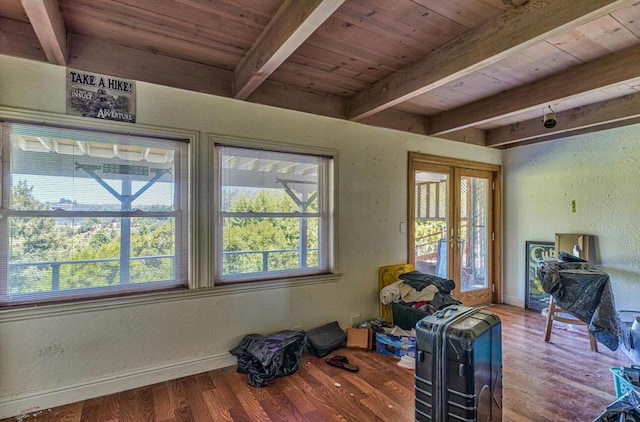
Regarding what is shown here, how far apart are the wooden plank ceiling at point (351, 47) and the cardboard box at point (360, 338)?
210 cm

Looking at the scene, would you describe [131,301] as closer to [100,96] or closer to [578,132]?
[100,96]

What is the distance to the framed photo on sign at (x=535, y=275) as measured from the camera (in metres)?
4.20

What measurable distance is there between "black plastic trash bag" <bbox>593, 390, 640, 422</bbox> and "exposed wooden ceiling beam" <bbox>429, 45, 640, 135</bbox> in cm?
206

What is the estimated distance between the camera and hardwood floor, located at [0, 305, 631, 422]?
2072 mm

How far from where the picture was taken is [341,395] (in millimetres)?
2307

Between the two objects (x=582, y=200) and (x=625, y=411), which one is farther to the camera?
(x=582, y=200)

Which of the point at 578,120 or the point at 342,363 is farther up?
the point at 578,120

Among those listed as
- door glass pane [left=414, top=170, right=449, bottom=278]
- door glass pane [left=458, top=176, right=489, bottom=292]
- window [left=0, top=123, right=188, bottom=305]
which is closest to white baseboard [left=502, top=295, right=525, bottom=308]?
door glass pane [left=458, top=176, right=489, bottom=292]

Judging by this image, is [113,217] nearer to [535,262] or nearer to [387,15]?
[387,15]

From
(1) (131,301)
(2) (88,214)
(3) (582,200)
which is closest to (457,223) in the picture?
(3) (582,200)

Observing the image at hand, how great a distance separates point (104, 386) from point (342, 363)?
1.75 metres

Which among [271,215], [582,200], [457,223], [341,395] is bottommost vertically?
[341,395]

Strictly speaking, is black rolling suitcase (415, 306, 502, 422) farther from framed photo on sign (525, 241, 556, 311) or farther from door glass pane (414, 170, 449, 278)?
framed photo on sign (525, 241, 556, 311)

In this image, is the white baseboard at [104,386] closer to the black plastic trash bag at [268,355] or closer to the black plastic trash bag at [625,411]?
the black plastic trash bag at [268,355]
